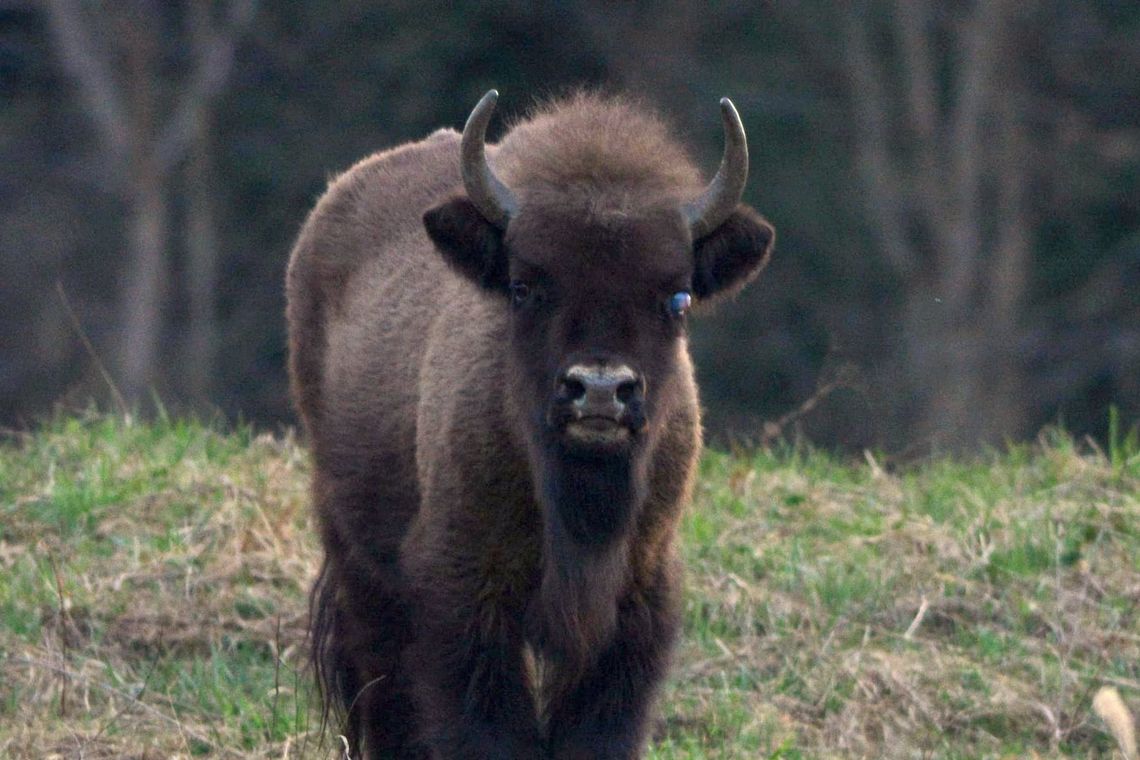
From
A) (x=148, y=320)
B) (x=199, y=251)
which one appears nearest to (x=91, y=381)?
(x=148, y=320)

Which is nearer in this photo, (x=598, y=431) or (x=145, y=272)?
(x=598, y=431)

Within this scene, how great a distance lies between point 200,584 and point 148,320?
728 inches

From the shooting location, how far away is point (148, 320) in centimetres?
2617

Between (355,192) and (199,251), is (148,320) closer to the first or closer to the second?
(199,251)

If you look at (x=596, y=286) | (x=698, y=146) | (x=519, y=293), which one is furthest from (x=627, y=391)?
(x=698, y=146)

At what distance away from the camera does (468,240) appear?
6.12 m

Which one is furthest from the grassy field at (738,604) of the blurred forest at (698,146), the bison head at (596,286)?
the blurred forest at (698,146)

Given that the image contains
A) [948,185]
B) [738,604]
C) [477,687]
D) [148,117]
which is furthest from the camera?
[948,185]

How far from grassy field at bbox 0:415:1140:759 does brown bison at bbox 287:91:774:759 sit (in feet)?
2.62

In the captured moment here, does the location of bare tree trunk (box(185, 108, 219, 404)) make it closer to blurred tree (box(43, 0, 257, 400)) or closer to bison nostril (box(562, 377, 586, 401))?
blurred tree (box(43, 0, 257, 400))

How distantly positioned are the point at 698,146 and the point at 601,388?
2066 cm

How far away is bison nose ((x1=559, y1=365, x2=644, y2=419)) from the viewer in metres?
5.50

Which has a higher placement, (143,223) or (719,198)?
(719,198)

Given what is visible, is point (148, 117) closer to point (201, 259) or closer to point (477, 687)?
point (201, 259)
